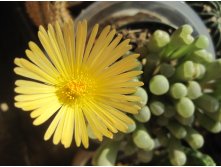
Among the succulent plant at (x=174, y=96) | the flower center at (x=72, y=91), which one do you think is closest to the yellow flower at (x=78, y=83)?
the flower center at (x=72, y=91)

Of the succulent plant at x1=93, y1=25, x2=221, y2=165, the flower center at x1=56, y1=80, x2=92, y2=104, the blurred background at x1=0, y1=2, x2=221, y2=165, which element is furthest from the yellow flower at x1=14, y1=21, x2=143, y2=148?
the blurred background at x1=0, y1=2, x2=221, y2=165

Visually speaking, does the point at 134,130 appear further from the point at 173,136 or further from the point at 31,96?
the point at 31,96

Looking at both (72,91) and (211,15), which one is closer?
(72,91)

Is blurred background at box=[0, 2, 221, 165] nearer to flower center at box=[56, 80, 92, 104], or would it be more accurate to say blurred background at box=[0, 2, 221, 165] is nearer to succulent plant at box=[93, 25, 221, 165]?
succulent plant at box=[93, 25, 221, 165]

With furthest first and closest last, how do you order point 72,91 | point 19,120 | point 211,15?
point 19,120, point 211,15, point 72,91

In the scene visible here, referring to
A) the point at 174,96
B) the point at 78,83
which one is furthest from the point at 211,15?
the point at 78,83

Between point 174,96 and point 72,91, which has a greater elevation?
point 72,91

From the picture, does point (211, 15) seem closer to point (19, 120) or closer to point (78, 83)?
point (78, 83)

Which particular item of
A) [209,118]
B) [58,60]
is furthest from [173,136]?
[58,60]
